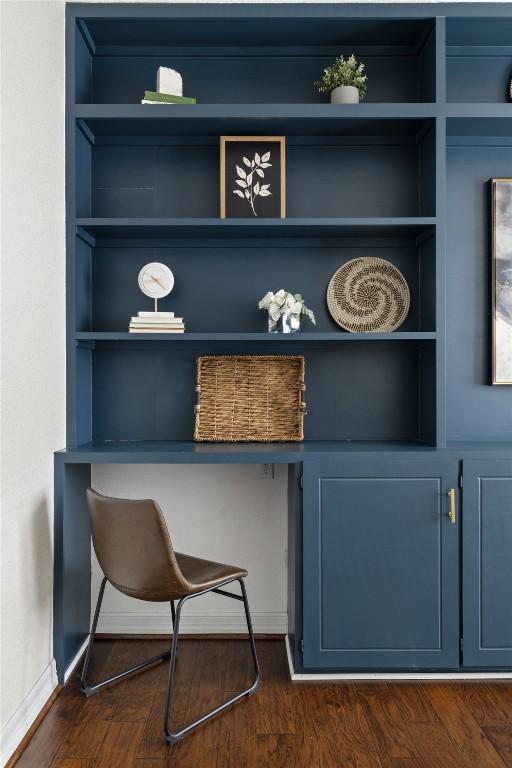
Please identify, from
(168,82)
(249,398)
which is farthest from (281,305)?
(168,82)

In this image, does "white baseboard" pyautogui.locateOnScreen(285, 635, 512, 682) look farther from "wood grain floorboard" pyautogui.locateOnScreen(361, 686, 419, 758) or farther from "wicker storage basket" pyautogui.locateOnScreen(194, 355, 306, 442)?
"wicker storage basket" pyautogui.locateOnScreen(194, 355, 306, 442)

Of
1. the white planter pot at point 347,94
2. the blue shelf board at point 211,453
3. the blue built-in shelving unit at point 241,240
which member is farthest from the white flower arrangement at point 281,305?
the white planter pot at point 347,94

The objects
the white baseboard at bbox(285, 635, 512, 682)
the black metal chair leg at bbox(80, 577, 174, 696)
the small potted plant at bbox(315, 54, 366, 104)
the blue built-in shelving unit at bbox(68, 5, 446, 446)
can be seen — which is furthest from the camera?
the blue built-in shelving unit at bbox(68, 5, 446, 446)

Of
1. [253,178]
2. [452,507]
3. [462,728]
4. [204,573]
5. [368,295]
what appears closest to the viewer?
[462,728]

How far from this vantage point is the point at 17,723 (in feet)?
6.40

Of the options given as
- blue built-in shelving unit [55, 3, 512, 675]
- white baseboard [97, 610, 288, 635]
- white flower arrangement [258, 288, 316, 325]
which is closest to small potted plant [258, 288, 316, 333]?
white flower arrangement [258, 288, 316, 325]

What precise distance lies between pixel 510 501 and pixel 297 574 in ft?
2.84

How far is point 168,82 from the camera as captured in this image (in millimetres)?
2520

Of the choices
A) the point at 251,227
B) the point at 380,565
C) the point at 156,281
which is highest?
the point at 251,227

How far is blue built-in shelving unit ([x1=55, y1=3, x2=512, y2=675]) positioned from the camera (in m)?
2.46

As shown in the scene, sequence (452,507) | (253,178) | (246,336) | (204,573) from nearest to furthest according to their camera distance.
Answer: (204,573)
(452,507)
(246,336)
(253,178)

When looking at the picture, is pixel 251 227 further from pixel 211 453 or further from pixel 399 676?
pixel 399 676

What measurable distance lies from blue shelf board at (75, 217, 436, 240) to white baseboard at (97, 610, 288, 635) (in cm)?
170

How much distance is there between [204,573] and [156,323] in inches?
39.9
